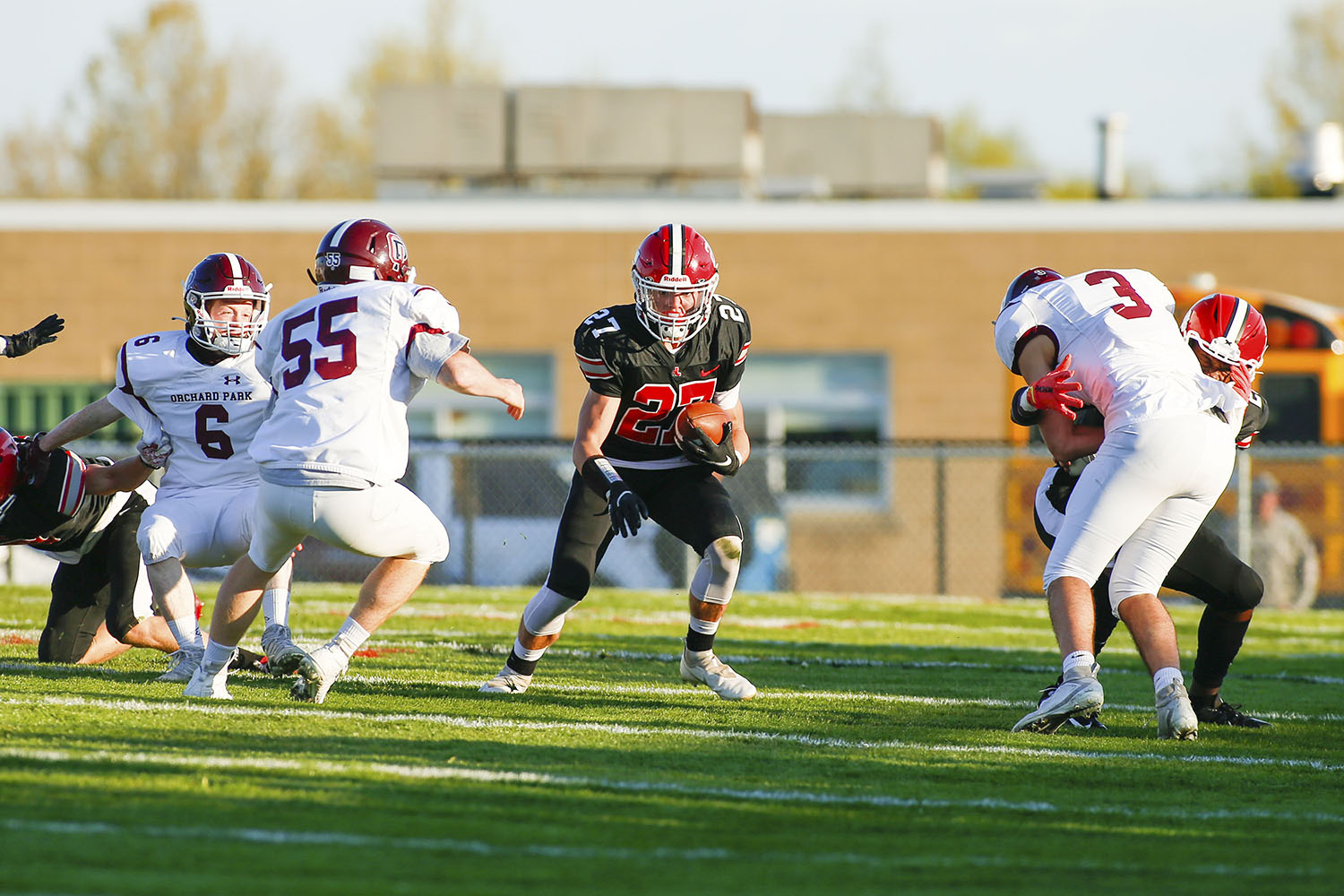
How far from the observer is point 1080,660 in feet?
17.3

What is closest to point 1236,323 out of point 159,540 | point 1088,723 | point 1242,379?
point 1242,379

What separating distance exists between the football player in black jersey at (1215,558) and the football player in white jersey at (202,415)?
303 cm

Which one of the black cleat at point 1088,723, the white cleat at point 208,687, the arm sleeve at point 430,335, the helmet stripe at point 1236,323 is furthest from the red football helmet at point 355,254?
the helmet stripe at point 1236,323

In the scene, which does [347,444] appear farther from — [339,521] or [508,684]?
[508,684]

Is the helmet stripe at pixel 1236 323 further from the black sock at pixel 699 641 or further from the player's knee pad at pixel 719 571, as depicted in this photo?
the black sock at pixel 699 641

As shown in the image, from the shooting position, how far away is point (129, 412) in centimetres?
609

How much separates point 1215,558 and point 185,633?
3990 millimetres

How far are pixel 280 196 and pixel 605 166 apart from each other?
755 inches

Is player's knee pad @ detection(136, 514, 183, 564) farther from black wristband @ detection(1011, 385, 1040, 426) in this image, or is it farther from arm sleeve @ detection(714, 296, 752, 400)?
black wristband @ detection(1011, 385, 1040, 426)

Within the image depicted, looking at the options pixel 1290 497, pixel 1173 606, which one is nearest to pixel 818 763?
pixel 1173 606

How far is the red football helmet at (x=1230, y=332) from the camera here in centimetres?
572

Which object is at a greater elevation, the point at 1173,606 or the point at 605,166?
the point at 605,166

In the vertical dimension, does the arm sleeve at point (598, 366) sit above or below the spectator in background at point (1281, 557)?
above

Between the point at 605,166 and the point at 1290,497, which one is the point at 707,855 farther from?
the point at 605,166
